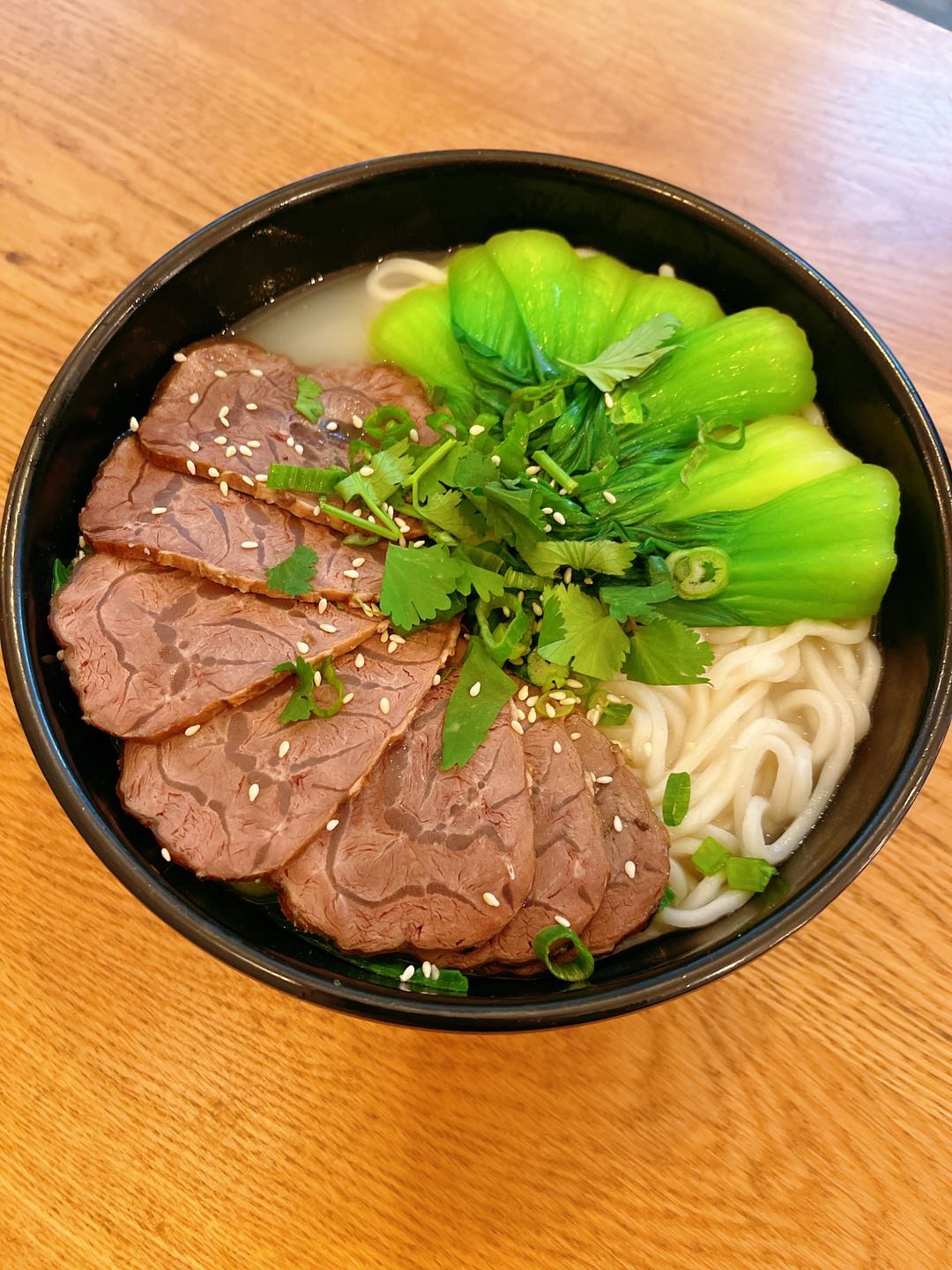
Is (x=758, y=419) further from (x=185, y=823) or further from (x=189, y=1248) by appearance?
(x=189, y=1248)

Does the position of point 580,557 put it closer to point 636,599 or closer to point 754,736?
point 636,599

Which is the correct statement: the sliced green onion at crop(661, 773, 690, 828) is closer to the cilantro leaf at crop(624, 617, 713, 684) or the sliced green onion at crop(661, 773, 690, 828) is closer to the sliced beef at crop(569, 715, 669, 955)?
the sliced beef at crop(569, 715, 669, 955)

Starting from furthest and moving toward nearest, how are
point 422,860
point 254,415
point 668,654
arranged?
point 254,415 < point 668,654 < point 422,860

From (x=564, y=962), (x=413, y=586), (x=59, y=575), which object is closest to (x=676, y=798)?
(x=564, y=962)

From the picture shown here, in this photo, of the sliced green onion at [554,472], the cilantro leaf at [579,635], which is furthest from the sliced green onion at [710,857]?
the sliced green onion at [554,472]

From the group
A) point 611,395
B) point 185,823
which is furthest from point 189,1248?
point 611,395

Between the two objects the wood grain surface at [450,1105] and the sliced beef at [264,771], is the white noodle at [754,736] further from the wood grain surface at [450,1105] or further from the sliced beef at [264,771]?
the sliced beef at [264,771]

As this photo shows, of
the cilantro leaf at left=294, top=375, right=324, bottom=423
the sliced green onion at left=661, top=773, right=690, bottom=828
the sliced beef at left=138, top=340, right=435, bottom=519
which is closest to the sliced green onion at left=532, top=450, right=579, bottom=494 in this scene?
the sliced beef at left=138, top=340, right=435, bottom=519
